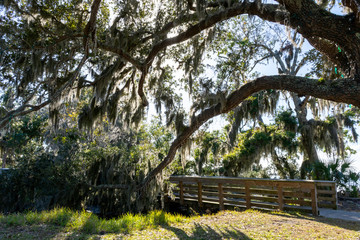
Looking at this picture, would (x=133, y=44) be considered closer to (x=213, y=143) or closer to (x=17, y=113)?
(x=17, y=113)

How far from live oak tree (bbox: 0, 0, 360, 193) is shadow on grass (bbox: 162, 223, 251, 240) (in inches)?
93.7

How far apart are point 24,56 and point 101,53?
2.05 meters

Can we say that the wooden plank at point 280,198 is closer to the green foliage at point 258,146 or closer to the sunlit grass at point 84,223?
the sunlit grass at point 84,223

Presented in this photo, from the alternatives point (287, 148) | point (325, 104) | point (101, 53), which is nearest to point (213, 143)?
point (287, 148)

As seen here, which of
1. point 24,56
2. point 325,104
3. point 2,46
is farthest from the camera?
point 325,104

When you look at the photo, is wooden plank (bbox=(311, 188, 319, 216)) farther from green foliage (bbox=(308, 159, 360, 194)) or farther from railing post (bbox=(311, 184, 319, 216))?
green foliage (bbox=(308, 159, 360, 194))

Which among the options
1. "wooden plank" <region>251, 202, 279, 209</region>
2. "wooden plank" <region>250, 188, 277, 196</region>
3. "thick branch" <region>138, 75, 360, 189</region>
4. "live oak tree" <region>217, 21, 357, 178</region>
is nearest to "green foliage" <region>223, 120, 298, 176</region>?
"live oak tree" <region>217, 21, 357, 178</region>

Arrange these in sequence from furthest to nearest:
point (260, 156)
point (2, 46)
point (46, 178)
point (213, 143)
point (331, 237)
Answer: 1. point (213, 143)
2. point (260, 156)
3. point (46, 178)
4. point (2, 46)
5. point (331, 237)

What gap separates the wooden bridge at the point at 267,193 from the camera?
669 centimetres

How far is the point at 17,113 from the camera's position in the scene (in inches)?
234

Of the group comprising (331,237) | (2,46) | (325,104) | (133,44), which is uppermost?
(133,44)

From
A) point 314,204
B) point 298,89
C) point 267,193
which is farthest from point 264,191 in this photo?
point 298,89

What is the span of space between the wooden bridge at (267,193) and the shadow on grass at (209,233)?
9.04 ft

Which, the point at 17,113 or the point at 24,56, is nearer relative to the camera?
the point at 17,113
